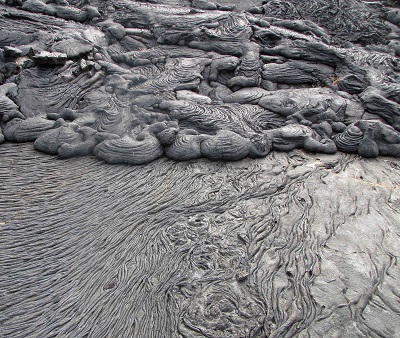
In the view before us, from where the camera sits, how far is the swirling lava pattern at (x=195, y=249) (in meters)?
3.17

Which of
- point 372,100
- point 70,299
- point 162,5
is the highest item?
point 162,5

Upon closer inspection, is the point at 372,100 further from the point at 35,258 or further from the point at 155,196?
the point at 35,258

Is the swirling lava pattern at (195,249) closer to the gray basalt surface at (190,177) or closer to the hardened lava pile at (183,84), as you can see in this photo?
the gray basalt surface at (190,177)

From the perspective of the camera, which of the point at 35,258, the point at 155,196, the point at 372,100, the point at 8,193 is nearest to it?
the point at 35,258

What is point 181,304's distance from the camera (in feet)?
10.8

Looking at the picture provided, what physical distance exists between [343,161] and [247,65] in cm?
254

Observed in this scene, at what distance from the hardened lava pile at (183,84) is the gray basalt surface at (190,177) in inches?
1.1

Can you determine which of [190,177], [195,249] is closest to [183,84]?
[190,177]

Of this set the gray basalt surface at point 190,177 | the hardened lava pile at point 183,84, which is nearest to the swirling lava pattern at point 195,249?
the gray basalt surface at point 190,177

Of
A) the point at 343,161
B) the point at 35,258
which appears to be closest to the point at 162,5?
the point at 343,161

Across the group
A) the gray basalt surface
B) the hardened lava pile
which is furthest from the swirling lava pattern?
the hardened lava pile

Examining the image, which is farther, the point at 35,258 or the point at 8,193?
the point at 8,193

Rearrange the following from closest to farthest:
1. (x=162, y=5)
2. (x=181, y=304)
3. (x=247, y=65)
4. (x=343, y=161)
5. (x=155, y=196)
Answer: (x=181, y=304)
(x=155, y=196)
(x=343, y=161)
(x=247, y=65)
(x=162, y=5)

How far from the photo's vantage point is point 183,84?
6246mm
